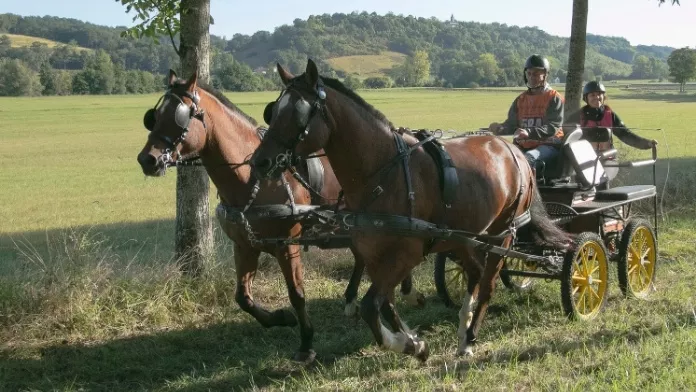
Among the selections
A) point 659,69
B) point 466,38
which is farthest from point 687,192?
point 466,38

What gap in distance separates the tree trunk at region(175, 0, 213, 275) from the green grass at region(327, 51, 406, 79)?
320 ft

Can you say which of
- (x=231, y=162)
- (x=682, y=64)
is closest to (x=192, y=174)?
(x=231, y=162)

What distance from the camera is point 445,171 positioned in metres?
5.30

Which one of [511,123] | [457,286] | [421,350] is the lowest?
[457,286]

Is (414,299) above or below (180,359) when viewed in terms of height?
above

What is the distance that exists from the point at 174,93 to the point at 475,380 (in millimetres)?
3072

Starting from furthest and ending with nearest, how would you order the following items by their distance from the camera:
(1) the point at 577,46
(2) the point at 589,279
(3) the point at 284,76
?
(1) the point at 577,46, (2) the point at 589,279, (3) the point at 284,76

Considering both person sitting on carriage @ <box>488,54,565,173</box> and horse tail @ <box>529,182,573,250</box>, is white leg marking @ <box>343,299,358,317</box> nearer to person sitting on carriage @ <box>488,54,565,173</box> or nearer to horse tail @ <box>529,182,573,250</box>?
horse tail @ <box>529,182,573,250</box>

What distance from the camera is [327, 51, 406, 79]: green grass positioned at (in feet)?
361

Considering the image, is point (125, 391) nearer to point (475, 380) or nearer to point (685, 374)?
point (475, 380)

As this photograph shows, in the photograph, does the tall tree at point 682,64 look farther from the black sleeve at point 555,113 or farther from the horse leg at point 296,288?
the horse leg at point 296,288

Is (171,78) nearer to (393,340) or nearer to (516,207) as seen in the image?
(393,340)

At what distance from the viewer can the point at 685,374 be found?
4609 millimetres

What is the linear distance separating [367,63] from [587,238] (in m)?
114
